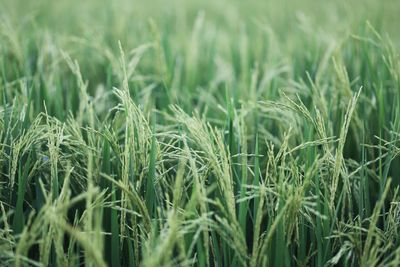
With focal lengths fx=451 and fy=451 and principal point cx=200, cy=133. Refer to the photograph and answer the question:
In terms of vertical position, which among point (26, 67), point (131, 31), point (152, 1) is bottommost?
point (26, 67)

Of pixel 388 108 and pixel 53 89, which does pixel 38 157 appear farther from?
pixel 388 108

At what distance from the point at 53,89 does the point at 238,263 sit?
1.16 meters

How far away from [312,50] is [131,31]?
46.9 inches

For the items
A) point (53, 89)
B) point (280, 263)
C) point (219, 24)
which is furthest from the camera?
point (219, 24)

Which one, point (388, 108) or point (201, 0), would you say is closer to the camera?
point (388, 108)

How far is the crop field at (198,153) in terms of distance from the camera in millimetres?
1066

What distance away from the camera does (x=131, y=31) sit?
2885mm

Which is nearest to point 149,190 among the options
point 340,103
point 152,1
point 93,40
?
point 340,103

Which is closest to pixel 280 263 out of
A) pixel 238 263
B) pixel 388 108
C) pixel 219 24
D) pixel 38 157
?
pixel 238 263

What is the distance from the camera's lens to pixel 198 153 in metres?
1.52

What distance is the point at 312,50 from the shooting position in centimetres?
230

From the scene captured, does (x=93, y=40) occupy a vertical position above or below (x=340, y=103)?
above

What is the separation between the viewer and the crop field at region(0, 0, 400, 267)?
3.50 ft

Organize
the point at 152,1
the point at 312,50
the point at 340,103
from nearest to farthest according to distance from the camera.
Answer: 1. the point at 340,103
2. the point at 312,50
3. the point at 152,1
